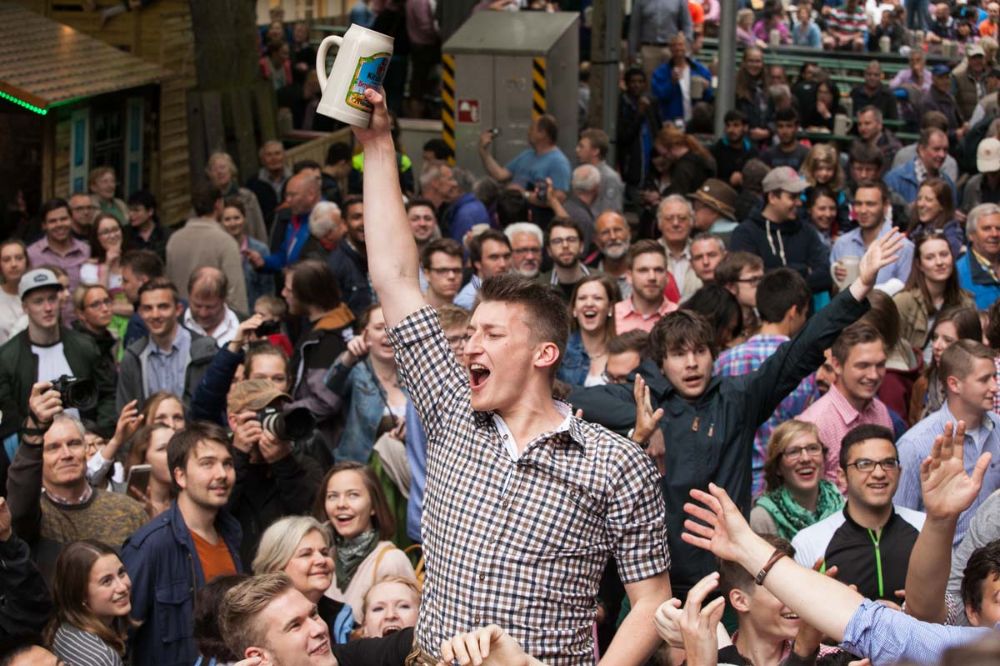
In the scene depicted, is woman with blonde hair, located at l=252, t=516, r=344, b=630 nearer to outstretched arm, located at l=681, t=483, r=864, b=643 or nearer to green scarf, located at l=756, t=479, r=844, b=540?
green scarf, located at l=756, t=479, r=844, b=540

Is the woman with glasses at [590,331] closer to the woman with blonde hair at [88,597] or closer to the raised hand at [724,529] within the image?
the woman with blonde hair at [88,597]

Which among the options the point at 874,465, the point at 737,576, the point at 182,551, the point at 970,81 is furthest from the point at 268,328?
the point at 970,81

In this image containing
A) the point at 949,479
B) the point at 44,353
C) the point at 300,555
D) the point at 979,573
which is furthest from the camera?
the point at 44,353

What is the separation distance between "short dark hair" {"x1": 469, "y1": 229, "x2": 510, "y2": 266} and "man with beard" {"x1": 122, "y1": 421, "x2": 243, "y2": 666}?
10.7 feet

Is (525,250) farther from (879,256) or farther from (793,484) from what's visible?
(879,256)

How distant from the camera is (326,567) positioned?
5.91 metres

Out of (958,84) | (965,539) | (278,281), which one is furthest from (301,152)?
(965,539)

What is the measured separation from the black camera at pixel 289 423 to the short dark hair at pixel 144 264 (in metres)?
3.46

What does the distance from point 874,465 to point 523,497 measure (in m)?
2.48

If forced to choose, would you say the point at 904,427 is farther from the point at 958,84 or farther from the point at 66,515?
the point at 958,84

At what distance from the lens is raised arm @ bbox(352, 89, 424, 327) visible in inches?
169

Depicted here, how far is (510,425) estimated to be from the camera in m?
4.11

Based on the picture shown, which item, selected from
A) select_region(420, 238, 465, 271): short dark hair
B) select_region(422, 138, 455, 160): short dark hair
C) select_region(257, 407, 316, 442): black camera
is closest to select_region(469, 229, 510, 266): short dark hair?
select_region(420, 238, 465, 271): short dark hair

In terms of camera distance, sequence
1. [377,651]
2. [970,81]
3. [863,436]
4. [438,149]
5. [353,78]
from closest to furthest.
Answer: [353,78] → [377,651] → [863,436] → [438,149] → [970,81]
